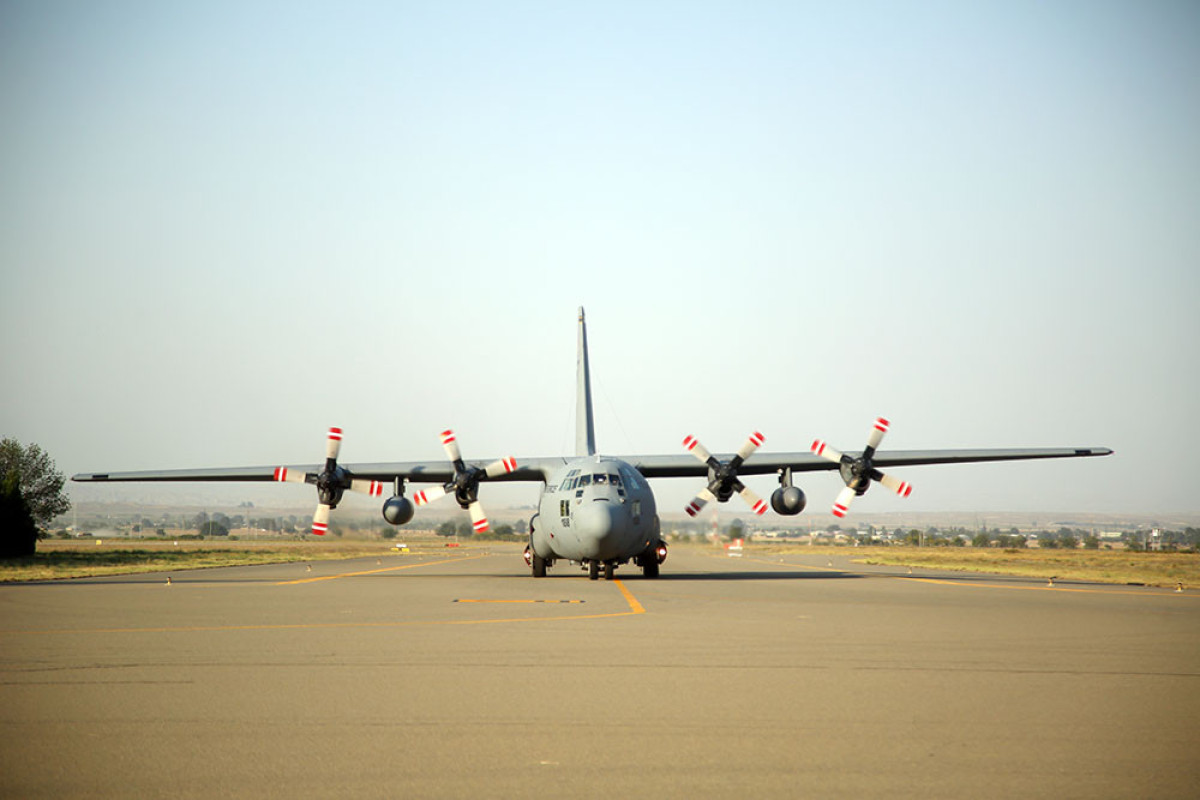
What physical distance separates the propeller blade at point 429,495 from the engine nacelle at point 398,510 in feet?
1.15

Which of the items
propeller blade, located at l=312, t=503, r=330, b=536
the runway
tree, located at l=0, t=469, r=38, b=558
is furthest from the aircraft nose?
tree, located at l=0, t=469, r=38, b=558

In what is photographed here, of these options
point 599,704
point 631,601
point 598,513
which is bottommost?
point 631,601

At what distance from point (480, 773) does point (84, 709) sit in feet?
14.1

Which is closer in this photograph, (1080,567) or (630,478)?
(630,478)

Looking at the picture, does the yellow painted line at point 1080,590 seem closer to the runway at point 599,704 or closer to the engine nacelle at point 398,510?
the runway at point 599,704

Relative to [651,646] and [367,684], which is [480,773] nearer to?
[367,684]

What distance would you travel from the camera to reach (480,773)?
21.6 feet

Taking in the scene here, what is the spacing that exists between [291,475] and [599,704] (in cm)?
2931

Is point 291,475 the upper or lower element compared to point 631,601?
upper

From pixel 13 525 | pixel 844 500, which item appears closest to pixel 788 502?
pixel 844 500

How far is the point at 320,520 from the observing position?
35344 mm

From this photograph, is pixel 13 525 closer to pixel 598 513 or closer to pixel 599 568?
pixel 599 568

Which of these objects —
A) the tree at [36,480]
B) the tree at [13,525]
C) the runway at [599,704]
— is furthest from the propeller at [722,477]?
the tree at [36,480]

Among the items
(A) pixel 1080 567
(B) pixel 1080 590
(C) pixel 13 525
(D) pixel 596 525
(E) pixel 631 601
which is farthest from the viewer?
(C) pixel 13 525
